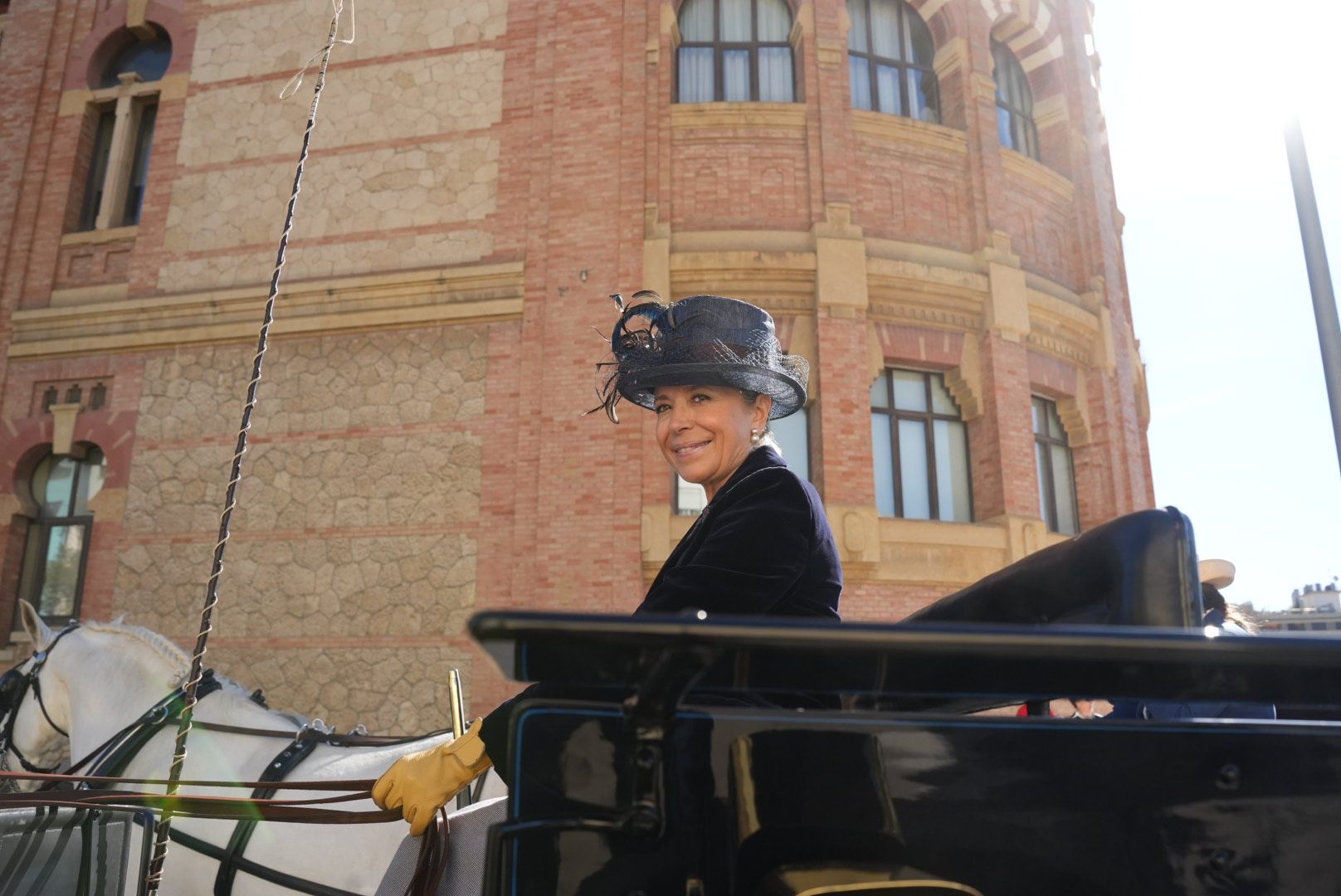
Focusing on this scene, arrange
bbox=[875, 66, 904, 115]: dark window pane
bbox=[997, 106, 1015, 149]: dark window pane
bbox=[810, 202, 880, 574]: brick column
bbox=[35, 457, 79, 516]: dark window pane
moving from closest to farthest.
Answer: bbox=[810, 202, 880, 574]: brick column → bbox=[35, 457, 79, 516]: dark window pane → bbox=[875, 66, 904, 115]: dark window pane → bbox=[997, 106, 1015, 149]: dark window pane

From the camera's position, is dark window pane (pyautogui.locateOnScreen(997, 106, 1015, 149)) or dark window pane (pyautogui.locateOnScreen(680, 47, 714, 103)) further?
dark window pane (pyautogui.locateOnScreen(997, 106, 1015, 149))

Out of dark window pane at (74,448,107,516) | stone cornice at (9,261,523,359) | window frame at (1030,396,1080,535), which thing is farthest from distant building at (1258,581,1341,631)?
dark window pane at (74,448,107,516)

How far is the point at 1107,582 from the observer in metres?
1.60

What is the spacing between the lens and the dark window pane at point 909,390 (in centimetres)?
1070

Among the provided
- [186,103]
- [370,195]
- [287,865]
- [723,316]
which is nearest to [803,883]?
[723,316]

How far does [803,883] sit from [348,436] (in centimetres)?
990

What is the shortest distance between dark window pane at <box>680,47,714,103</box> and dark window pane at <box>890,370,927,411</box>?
4091 millimetres

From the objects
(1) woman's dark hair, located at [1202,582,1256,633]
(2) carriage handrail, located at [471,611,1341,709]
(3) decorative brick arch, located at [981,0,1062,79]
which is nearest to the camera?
(2) carriage handrail, located at [471,611,1341,709]

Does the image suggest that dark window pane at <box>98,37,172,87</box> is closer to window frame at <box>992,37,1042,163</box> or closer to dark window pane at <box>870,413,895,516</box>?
A: dark window pane at <box>870,413,895,516</box>

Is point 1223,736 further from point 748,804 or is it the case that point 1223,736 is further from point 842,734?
point 748,804

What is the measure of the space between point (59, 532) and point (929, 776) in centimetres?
1258

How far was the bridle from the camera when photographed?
4758 mm

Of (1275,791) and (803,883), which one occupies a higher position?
(1275,791)

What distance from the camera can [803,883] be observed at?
1.23 m
